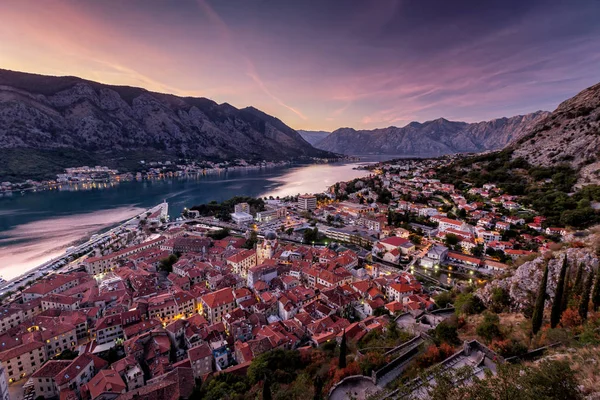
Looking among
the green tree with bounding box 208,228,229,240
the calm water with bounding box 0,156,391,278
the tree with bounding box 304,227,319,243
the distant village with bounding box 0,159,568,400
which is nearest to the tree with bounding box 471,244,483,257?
the distant village with bounding box 0,159,568,400

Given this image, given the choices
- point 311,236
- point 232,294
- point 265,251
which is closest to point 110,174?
point 311,236

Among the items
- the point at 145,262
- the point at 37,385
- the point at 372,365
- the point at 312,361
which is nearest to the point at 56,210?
the point at 145,262

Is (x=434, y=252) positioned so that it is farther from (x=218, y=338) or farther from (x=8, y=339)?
(x=8, y=339)

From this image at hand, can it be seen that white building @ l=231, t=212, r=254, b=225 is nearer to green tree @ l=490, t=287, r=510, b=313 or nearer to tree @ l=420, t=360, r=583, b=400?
green tree @ l=490, t=287, r=510, b=313

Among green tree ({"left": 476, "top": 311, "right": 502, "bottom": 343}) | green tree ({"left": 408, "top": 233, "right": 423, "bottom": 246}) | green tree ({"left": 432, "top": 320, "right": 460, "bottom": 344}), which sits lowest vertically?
green tree ({"left": 408, "top": 233, "right": 423, "bottom": 246})

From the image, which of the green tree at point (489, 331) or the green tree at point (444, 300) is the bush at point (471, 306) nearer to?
the green tree at point (489, 331)

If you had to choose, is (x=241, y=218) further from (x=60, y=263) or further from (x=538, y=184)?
(x=538, y=184)

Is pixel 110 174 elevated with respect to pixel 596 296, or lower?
lower
